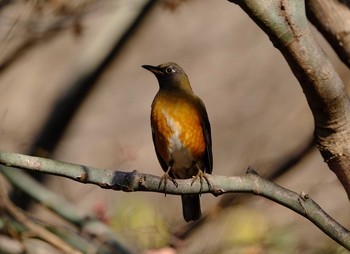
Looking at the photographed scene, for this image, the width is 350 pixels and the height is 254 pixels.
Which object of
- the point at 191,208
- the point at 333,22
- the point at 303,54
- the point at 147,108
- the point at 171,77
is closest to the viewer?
the point at 303,54

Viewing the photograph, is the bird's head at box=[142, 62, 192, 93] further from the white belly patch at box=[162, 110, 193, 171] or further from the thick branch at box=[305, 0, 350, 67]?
the thick branch at box=[305, 0, 350, 67]

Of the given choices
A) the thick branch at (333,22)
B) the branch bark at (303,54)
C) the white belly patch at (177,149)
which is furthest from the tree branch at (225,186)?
the white belly patch at (177,149)

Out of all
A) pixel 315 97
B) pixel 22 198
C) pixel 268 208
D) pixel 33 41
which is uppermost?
pixel 33 41

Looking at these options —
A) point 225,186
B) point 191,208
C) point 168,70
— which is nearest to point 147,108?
point 168,70

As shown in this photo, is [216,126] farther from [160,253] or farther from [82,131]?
[160,253]

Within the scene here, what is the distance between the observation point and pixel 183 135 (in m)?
4.68

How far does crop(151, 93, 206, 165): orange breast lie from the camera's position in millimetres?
4672

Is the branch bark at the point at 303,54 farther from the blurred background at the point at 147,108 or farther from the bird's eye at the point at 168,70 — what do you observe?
the bird's eye at the point at 168,70

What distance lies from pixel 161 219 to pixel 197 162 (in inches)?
27.3

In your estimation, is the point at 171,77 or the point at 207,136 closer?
the point at 207,136

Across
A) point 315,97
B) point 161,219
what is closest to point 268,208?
point 161,219

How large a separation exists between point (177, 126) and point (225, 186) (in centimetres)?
160

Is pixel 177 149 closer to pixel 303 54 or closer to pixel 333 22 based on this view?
pixel 333 22

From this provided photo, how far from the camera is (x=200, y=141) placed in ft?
15.5
